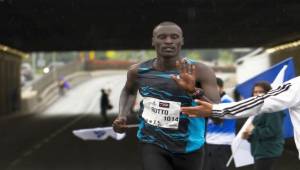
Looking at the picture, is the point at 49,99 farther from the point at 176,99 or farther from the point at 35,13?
the point at 176,99

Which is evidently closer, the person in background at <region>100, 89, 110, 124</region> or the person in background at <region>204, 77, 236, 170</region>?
the person in background at <region>204, 77, 236, 170</region>

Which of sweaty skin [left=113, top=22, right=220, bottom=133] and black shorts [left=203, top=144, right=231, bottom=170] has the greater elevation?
sweaty skin [left=113, top=22, right=220, bottom=133]

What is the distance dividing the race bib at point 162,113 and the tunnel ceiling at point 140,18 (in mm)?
11078

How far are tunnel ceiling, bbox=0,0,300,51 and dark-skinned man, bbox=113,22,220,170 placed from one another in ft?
36.2

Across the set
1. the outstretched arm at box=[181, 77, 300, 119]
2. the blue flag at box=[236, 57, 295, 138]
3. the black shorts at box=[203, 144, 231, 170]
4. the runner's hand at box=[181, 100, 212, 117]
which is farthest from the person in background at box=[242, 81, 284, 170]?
the runner's hand at box=[181, 100, 212, 117]

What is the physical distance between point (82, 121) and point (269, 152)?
24.4m

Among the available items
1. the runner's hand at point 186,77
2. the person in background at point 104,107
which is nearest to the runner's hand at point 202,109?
the runner's hand at point 186,77

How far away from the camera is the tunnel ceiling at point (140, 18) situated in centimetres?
1655

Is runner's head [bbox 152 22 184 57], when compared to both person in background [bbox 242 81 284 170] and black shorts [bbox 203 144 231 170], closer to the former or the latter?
person in background [bbox 242 81 284 170]

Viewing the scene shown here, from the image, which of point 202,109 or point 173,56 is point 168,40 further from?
point 202,109

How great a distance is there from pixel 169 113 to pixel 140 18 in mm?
14883

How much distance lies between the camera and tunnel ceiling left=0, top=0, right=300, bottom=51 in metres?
16.5

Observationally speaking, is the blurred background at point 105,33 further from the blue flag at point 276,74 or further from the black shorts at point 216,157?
the black shorts at point 216,157

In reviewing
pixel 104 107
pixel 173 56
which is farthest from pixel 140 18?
pixel 173 56
